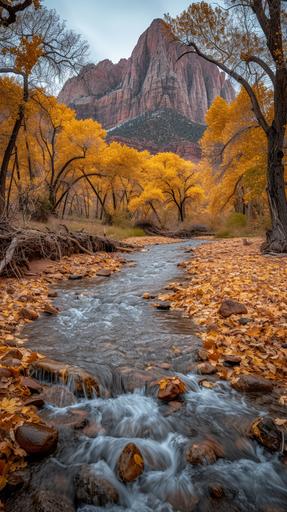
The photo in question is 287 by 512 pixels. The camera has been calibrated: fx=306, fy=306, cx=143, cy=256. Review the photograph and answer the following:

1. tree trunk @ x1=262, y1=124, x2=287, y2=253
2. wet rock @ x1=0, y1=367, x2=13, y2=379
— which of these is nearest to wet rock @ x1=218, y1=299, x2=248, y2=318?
wet rock @ x1=0, y1=367, x2=13, y2=379

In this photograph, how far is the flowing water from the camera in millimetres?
2006

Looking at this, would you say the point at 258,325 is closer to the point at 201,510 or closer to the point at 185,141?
the point at 201,510

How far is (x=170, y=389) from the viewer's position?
296cm

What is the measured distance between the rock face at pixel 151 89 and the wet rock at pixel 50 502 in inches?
4052

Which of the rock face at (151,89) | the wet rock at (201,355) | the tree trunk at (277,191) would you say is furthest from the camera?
the rock face at (151,89)

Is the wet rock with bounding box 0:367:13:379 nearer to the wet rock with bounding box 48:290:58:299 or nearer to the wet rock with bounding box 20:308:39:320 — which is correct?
the wet rock with bounding box 20:308:39:320

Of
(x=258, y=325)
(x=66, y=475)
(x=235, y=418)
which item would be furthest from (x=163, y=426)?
(x=258, y=325)

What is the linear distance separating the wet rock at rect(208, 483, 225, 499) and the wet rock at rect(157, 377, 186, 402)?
3.06 feet

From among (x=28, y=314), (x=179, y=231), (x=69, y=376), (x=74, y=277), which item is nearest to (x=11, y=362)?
(x=69, y=376)

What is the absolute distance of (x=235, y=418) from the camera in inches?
106

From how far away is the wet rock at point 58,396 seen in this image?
279 cm

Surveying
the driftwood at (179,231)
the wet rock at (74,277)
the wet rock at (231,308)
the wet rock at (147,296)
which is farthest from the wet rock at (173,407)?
the driftwood at (179,231)

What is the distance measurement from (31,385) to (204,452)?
1.63 metres

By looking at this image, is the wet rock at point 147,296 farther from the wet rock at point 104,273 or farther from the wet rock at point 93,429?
the wet rock at point 93,429
